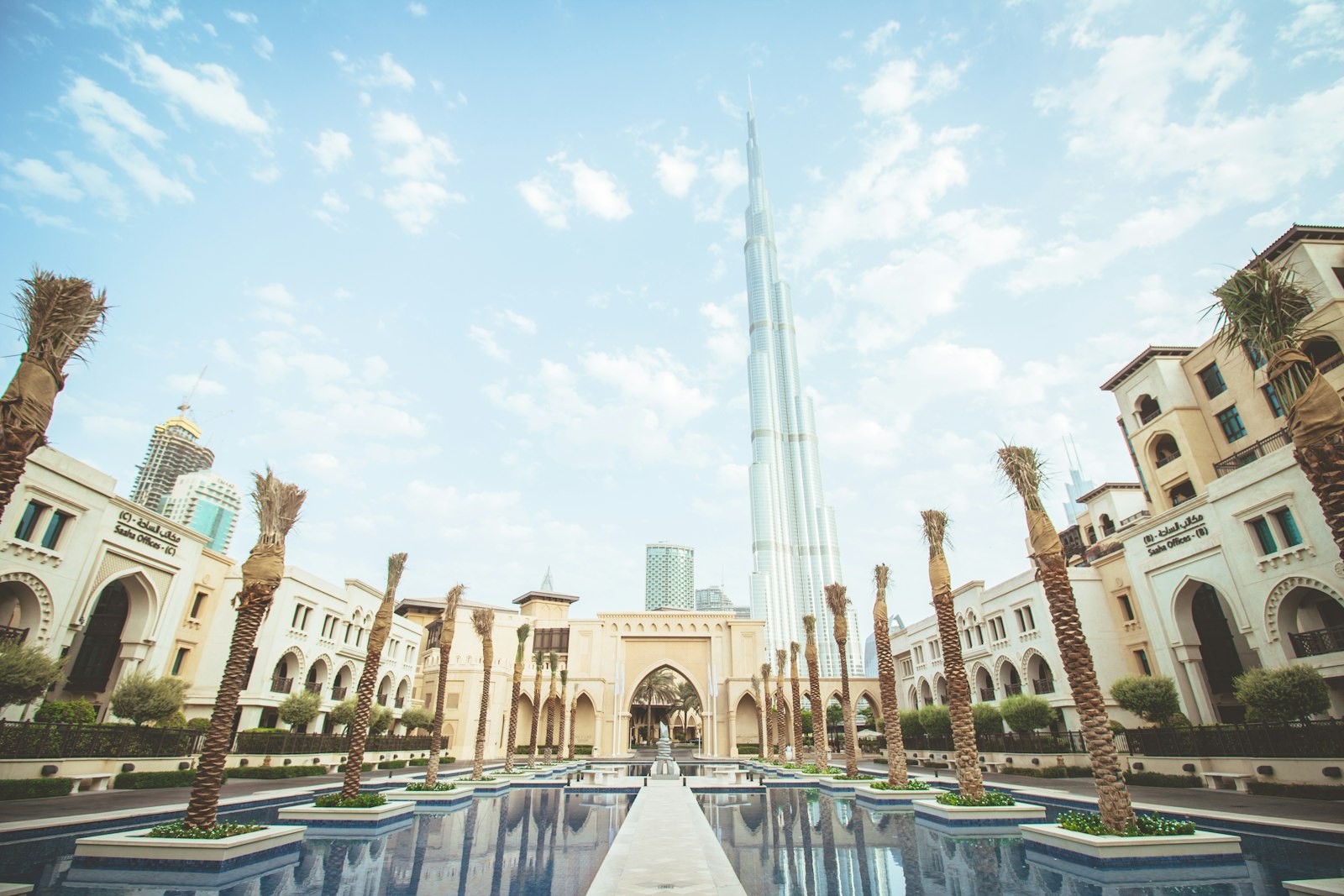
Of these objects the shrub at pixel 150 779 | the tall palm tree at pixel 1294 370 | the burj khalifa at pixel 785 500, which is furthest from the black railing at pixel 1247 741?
the burj khalifa at pixel 785 500

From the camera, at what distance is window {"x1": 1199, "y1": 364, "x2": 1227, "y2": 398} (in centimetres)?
2838

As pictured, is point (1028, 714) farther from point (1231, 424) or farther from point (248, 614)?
point (248, 614)

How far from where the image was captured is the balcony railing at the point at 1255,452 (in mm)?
24516

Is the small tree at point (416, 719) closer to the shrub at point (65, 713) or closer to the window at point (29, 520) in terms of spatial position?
the shrub at point (65, 713)

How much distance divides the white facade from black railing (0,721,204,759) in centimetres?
536

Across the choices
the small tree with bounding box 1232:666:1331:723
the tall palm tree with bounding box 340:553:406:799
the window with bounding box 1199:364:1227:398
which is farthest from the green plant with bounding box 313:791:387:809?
the window with bounding box 1199:364:1227:398

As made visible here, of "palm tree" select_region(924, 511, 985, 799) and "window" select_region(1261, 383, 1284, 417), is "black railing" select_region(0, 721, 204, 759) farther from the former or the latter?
"window" select_region(1261, 383, 1284, 417)

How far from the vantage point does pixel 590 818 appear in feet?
51.9

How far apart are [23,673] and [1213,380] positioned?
147ft

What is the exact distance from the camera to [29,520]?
21125mm

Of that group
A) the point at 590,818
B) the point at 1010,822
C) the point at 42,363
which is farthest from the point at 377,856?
the point at 1010,822

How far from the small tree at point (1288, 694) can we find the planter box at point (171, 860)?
24.0 metres

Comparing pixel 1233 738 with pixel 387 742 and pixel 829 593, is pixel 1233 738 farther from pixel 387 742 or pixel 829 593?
pixel 387 742

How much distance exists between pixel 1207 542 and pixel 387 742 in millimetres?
43319
